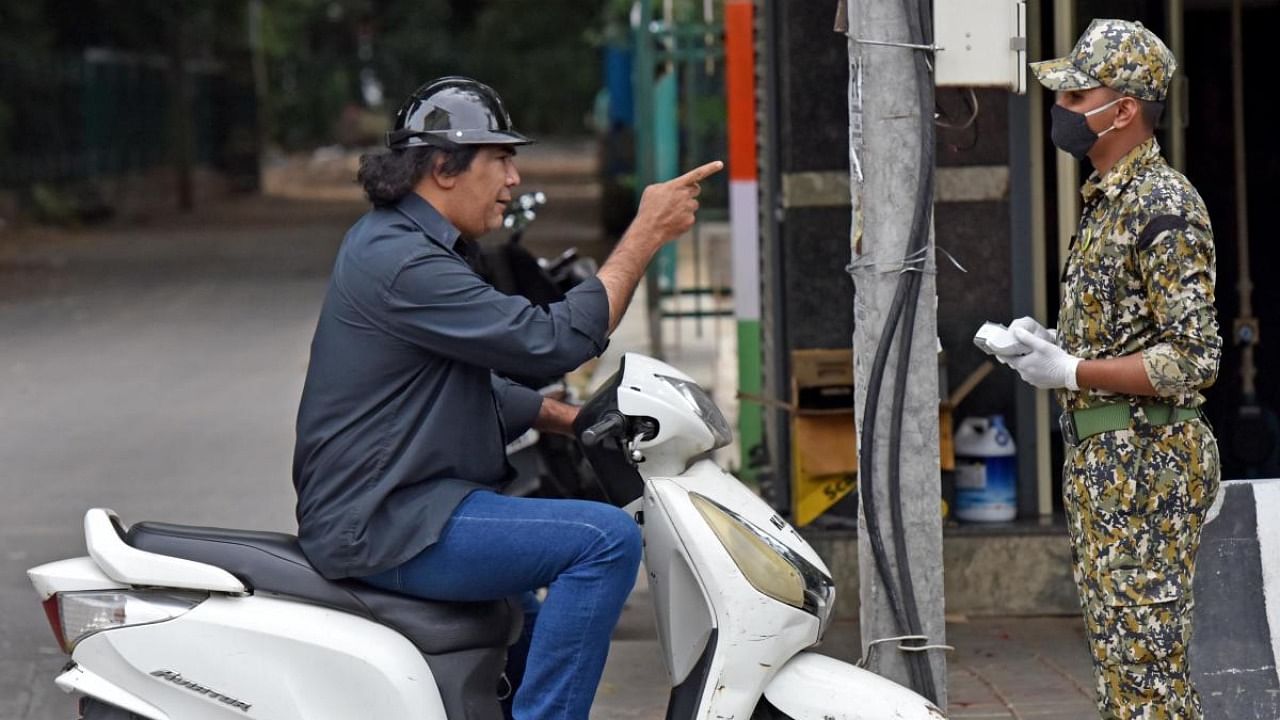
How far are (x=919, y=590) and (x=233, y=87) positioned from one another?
131 ft

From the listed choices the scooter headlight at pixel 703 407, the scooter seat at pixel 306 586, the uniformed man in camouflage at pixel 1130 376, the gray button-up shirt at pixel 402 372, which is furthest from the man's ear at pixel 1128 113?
the scooter seat at pixel 306 586

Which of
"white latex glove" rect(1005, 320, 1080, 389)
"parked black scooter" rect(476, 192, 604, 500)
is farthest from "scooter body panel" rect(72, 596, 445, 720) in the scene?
"parked black scooter" rect(476, 192, 604, 500)

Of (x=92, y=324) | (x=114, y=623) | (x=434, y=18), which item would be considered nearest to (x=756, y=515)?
(x=114, y=623)

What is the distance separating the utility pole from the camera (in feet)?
13.9

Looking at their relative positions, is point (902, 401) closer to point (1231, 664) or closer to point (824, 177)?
point (1231, 664)

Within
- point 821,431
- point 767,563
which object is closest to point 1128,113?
point 767,563

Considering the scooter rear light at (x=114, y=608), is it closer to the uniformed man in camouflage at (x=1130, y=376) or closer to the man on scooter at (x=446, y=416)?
the man on scooter at (x=446, y=416)

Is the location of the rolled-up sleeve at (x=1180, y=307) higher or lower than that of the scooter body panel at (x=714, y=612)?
higher

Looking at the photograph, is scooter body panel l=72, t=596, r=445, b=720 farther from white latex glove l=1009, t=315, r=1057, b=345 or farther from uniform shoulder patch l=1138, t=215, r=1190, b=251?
uniform shoulder patch l=1138, t=215, r=1190, b=251

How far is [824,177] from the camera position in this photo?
658cm

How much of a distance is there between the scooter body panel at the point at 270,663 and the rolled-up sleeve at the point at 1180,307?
1.63m

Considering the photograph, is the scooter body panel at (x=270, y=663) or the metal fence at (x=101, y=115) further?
the metal fence at (x=101, y=115)

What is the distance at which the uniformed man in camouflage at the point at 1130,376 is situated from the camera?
3971 millimetres

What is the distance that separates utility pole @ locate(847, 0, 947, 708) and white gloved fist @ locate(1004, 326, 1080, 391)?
35cm
